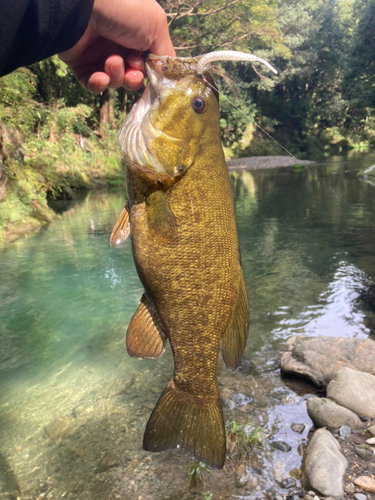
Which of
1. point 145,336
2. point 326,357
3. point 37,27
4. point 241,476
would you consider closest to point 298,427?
point 241,476

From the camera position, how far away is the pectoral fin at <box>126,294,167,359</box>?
208 cm

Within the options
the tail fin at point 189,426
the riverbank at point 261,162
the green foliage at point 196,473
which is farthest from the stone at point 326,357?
the riverbank at point 261,162

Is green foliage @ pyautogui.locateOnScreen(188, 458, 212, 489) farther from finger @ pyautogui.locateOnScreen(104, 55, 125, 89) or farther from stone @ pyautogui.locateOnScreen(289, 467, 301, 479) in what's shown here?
finger @ pyautogui.locateOnScreen(104, 55, 125, 89)

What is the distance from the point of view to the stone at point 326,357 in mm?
4602

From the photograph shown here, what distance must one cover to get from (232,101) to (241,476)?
10.9 metres

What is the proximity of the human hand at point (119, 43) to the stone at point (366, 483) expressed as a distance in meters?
3.30

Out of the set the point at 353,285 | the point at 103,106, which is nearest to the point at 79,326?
the point at 353,285

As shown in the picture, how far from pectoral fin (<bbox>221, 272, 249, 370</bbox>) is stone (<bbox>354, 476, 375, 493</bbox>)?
75.6 inches

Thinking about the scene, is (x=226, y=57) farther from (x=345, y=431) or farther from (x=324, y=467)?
(x=345, y=431)

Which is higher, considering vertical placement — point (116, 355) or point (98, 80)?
point (98, 80)

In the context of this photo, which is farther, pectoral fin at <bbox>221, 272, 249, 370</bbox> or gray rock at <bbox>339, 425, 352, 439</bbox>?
gray rock at <bbox>339, 425, 352, 439</bbox>

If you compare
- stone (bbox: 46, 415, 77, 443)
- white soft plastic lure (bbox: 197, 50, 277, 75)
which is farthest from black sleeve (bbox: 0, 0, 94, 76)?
stone (bbox: 46, 415, 77, 443)

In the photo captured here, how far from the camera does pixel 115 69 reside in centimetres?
220

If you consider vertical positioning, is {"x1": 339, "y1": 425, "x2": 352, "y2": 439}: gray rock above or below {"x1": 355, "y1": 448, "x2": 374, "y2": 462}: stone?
below
